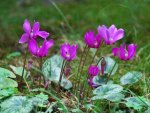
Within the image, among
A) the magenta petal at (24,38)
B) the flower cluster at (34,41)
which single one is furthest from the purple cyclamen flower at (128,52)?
the magenta petal at (24,38)

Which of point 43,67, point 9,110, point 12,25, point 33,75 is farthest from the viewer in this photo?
point 12,25

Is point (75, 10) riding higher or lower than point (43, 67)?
higher

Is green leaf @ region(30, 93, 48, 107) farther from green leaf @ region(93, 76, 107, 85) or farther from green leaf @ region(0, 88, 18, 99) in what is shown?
green leaf @ region(93, 76, 107, 85)

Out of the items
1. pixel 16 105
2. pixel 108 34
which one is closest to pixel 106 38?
pixel 108 34

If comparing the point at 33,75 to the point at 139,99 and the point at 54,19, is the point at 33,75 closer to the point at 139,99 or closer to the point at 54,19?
the point at 139,99

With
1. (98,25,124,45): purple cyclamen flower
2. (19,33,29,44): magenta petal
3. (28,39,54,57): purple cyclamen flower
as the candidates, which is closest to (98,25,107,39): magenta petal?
(98,25,124,45): purple cyclamen flower

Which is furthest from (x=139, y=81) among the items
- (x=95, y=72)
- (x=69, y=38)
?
(x=69, y=38)
